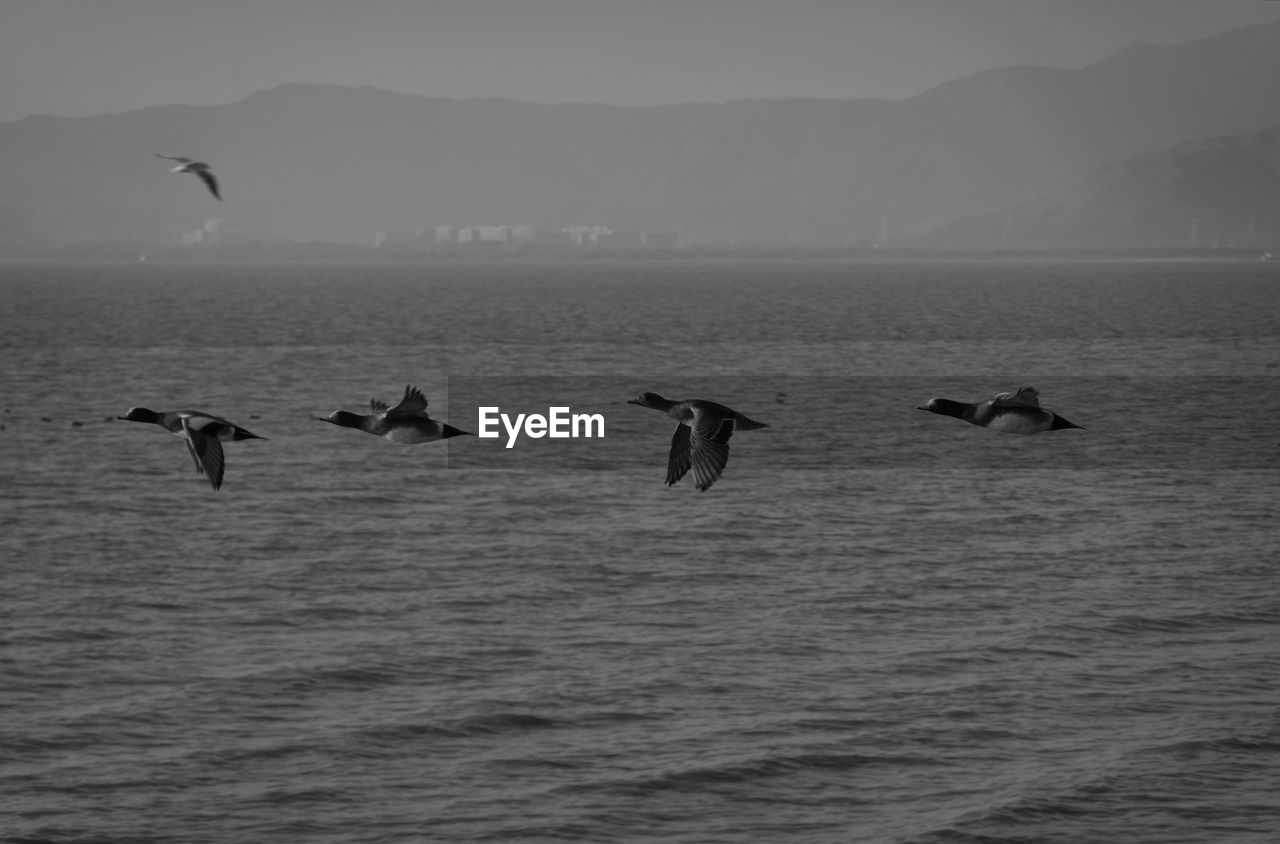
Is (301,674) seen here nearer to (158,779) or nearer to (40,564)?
(158,779)

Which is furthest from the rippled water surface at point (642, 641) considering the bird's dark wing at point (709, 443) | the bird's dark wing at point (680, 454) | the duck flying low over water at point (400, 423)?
the duck flying low over water at point (400, 423)

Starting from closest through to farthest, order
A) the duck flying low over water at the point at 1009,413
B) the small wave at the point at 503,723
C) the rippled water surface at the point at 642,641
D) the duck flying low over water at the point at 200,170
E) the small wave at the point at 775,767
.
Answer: the duck flying low over water at the point at 1009,413 → the duck flying low over water at the point at 200,170 → the rippled water surface at the point at 642,641 → the small wave at the point at 775,767 → the small wave at the point at 503,723

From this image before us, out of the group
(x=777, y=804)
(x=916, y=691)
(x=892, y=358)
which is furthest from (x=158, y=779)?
(x=892, y=358)

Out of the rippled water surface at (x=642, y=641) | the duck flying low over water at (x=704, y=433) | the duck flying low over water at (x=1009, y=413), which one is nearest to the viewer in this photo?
the duck flying low over water at (x=1009, y=413)

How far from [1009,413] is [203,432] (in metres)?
6.06

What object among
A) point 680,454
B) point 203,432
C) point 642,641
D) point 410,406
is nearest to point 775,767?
point 642,641

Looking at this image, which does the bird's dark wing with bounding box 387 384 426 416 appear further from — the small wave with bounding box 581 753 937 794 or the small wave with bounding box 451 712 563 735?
the small wave with bounding box 451 712 563 735

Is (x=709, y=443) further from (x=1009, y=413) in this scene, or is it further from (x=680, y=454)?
(x=1009, y=413)

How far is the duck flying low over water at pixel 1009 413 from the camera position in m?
13.1

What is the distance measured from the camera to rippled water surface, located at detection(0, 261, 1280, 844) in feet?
157

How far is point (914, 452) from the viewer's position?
108250mm

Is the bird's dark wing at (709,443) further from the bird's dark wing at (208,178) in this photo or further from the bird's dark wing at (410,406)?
the bird's dark wing at (208,178)

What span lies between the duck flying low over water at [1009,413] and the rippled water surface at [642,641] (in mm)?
33318

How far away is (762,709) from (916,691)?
16.7 ft
